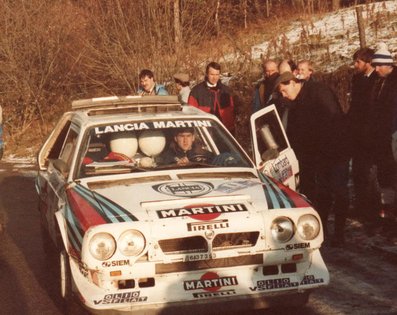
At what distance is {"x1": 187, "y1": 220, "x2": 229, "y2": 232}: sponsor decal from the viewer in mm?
6062

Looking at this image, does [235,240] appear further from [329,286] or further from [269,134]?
[269,134]

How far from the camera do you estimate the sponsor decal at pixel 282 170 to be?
322 inches

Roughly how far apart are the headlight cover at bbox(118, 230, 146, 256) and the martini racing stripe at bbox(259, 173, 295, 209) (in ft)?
3.31

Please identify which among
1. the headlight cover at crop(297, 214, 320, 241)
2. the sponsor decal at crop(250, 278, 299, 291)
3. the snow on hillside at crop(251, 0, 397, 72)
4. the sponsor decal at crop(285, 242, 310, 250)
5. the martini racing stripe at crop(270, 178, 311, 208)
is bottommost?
the snow on hillside at crop(251, 0, 397, 72)

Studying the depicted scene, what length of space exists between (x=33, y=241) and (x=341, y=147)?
391 centimetres

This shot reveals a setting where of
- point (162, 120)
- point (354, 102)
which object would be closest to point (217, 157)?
point (162, 120)

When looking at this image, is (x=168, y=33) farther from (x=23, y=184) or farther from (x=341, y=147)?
(x=341, y=147)

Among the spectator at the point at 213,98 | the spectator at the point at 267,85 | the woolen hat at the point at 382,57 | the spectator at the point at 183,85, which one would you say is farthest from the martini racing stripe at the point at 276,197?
the spectator at the point at 183,85

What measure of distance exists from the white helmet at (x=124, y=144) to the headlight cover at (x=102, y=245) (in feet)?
6.02

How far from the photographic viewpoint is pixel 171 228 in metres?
6.03

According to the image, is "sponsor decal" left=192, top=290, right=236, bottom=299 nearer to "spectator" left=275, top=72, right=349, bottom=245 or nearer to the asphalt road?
the asphalt road

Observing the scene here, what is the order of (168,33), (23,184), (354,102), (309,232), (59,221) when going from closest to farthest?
(309,232), (59,221), (354,102), (23,184), (168,33)

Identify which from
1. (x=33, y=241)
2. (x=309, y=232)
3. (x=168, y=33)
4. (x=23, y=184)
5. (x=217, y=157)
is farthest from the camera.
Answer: (x=168, y=33)

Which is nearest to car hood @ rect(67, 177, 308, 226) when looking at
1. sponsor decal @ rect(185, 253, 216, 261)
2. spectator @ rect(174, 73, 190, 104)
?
sponsor decal @ rect(185, 253, 216, 261)
